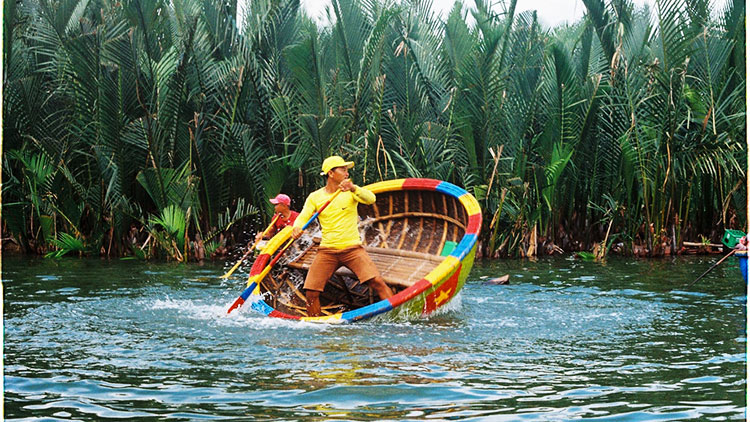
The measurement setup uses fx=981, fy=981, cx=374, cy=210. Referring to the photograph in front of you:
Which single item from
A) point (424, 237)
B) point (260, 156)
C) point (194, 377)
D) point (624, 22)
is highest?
point (624, 22)

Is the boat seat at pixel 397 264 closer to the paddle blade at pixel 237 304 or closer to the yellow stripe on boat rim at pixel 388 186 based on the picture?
the yellow stripe on boat rim at pixel 388 186

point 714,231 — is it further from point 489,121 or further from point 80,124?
point 80,124

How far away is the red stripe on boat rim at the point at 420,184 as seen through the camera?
1022cm

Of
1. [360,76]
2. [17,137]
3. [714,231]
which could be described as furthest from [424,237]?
[17,137]

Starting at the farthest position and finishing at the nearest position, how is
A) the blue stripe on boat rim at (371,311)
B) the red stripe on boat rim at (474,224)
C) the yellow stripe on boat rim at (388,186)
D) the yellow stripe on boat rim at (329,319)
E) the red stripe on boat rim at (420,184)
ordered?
the yellow stripe on boat rim at (388,186) → the red stripe on boat rim at (420,184) → the red stripe on boat rim at (474,224) → the yellow stripe on boat rim at (329,319) → the blue stripe on boat rim at (371,311)

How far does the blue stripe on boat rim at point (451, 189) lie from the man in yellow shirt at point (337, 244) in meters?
1.54

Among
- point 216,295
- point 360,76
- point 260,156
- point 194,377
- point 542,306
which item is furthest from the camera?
point 260,156

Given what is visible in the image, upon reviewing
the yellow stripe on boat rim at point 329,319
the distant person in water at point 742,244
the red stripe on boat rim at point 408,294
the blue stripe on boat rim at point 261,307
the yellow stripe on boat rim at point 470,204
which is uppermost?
the yellow stripe on boat rim at point 470,204

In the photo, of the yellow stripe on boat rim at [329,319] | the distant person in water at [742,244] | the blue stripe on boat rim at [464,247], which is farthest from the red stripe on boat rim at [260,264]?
the distant person in water at [742,244]

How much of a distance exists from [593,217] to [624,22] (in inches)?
111

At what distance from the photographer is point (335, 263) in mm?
8547

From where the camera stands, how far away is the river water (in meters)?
5.39

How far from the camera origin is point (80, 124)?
13320mm

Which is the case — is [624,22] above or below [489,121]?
above
